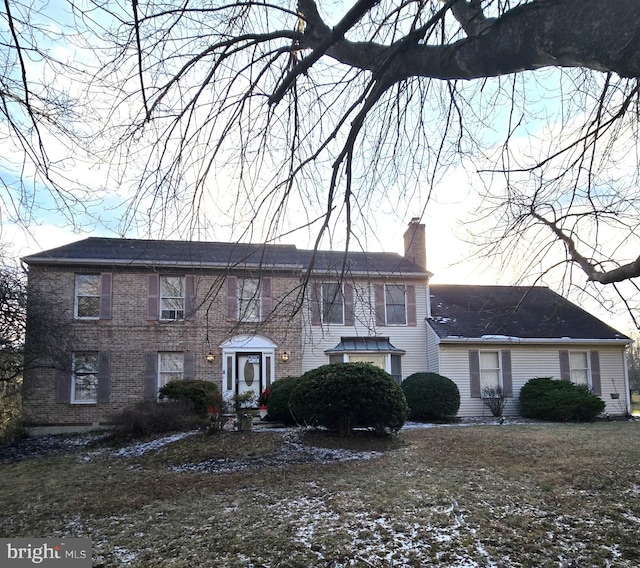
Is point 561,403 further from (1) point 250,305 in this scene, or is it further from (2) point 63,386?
(2) point 63,386

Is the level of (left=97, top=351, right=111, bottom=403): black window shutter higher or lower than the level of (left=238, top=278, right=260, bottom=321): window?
lower

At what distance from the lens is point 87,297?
15.8 m

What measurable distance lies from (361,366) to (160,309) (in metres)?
8.30

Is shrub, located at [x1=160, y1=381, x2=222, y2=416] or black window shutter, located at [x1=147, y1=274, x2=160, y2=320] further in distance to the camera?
black window shutter, located at [x1=147, y1=274, x2=160, y2=320]

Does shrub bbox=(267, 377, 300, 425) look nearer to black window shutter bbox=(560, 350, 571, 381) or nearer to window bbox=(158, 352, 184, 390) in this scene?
window bbox=(158, 352, 184, 390)

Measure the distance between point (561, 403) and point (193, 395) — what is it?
428 inches

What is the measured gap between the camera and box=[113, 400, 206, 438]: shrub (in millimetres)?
11961

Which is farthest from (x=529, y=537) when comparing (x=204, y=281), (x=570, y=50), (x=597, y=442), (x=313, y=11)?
(x=204, y=281)

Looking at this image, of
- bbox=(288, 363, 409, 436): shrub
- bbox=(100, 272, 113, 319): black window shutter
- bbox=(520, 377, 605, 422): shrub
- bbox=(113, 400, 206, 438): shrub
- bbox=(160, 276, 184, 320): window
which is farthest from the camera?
bbox=(160, 276, 184, 320): window

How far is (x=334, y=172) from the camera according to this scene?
12.8 ft

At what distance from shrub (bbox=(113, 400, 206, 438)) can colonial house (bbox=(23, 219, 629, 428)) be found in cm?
273

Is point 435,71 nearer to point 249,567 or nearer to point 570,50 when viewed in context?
point 570,50

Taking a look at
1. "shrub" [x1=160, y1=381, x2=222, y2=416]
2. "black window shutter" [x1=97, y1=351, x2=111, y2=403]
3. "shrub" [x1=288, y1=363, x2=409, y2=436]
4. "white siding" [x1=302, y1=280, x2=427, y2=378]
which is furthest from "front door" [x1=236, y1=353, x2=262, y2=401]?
"shrub" [x1=288, y1=363, x2=409, y2=436]

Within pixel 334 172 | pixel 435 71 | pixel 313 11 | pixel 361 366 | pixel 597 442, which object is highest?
pixel 313 11
